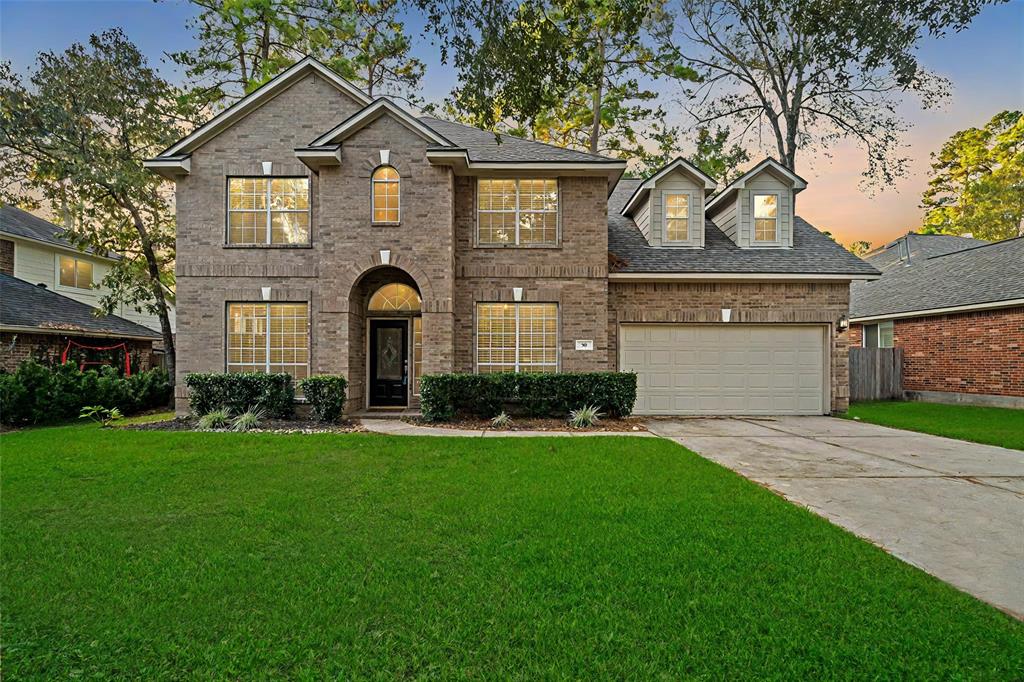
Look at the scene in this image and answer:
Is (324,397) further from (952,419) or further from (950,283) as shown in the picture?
(950,283)

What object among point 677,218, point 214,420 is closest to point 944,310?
point 677,218

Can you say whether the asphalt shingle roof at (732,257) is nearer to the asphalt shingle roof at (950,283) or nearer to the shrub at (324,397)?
the asphalt shingle roof at (950,283)

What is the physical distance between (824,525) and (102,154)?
18176 millimetres

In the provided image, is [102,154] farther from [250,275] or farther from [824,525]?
[824,525]

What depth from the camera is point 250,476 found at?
6027 millimetres

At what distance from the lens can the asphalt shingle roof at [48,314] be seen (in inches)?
563

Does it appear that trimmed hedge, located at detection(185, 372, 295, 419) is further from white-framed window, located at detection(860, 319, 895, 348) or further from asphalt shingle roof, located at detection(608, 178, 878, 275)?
white-framed window, located at detection(860, 319, 895, 348)

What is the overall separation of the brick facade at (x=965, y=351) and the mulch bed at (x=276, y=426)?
1730 centimetres

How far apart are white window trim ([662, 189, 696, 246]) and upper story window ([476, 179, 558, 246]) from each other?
126 inches

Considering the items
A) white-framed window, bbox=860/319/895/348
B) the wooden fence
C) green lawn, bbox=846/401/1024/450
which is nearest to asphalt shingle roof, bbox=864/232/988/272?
white-framed window, bbox=860/319/895/348

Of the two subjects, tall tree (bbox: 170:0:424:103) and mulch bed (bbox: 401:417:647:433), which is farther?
tall tree (bbox: 170:0:424:103)

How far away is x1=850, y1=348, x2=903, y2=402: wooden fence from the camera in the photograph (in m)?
16.5

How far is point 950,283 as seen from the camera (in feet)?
56.0

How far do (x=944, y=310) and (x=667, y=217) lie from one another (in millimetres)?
9842
